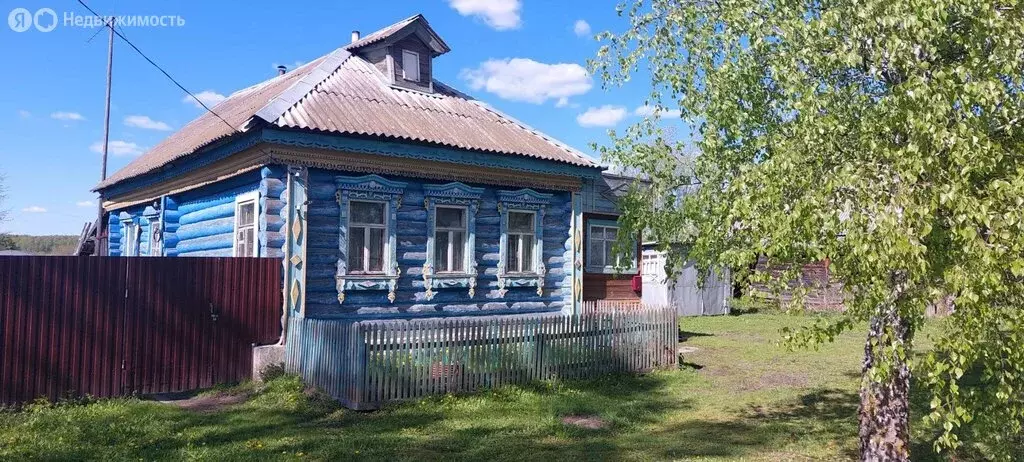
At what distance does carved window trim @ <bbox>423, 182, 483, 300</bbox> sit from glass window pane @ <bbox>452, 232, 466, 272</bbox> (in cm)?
8

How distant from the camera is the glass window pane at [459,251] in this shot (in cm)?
1277

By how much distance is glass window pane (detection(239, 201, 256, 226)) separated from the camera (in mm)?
11771

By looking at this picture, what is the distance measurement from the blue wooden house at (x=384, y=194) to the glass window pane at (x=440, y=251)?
0.03 metres

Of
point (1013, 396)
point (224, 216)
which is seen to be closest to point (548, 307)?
point (224, 216)

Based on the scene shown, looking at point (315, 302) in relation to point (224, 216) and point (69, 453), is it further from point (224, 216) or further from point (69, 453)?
point (69, 453)

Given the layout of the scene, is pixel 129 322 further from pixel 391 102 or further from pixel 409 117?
pixel 391 102

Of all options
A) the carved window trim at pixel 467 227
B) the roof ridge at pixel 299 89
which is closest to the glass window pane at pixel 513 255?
the carved window trim at pixel 467 227

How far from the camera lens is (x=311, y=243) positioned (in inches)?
431

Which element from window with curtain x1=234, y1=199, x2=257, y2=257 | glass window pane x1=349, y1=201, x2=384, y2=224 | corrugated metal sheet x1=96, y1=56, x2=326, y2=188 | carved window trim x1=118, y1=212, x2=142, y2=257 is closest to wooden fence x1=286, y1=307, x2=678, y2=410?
glass window pane x1=349, y1=201, x2=384, y2=224

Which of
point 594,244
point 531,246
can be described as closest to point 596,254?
point 594,244

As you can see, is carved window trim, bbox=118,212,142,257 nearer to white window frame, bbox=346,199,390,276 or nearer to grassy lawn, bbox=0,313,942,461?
white window frame, bbox=346,199,390,276

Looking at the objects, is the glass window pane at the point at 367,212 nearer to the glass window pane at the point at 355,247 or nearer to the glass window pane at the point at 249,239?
the glass window pane at the point at 355,247

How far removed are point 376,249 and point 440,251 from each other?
126 cm

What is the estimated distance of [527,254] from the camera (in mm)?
13734
